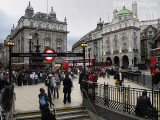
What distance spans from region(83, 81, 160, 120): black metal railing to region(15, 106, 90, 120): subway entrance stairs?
90 centimetres

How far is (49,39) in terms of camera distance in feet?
210

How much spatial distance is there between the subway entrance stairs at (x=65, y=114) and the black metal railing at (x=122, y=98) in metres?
0.90

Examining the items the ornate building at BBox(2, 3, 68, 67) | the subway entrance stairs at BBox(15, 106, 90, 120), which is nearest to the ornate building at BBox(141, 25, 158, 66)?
the ornate building at BBox(2, 3, 68, 67)

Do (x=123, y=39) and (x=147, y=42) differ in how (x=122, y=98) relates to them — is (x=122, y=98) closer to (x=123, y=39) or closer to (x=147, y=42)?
(x=123, y=39)

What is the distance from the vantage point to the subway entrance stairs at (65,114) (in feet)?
27.1

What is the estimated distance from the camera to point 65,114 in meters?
8.73

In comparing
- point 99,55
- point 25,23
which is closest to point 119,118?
point 25,23


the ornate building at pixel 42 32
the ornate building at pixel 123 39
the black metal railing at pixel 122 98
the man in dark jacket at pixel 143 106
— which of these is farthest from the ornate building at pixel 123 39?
the man in dark jacket at pixel 143 106

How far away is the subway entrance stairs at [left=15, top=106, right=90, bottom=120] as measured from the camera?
27.1ft

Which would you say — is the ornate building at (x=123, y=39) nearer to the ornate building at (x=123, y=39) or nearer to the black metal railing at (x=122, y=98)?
the ornate building at (x=123, y=39)

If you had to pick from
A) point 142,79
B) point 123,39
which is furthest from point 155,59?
point 123,39

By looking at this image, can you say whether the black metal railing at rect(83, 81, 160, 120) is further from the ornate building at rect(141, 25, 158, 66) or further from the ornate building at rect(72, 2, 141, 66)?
the ornate building at rect(141, 25, 158, 66)

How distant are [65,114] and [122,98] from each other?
3141 millimetres

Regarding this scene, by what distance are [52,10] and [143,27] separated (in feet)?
132
